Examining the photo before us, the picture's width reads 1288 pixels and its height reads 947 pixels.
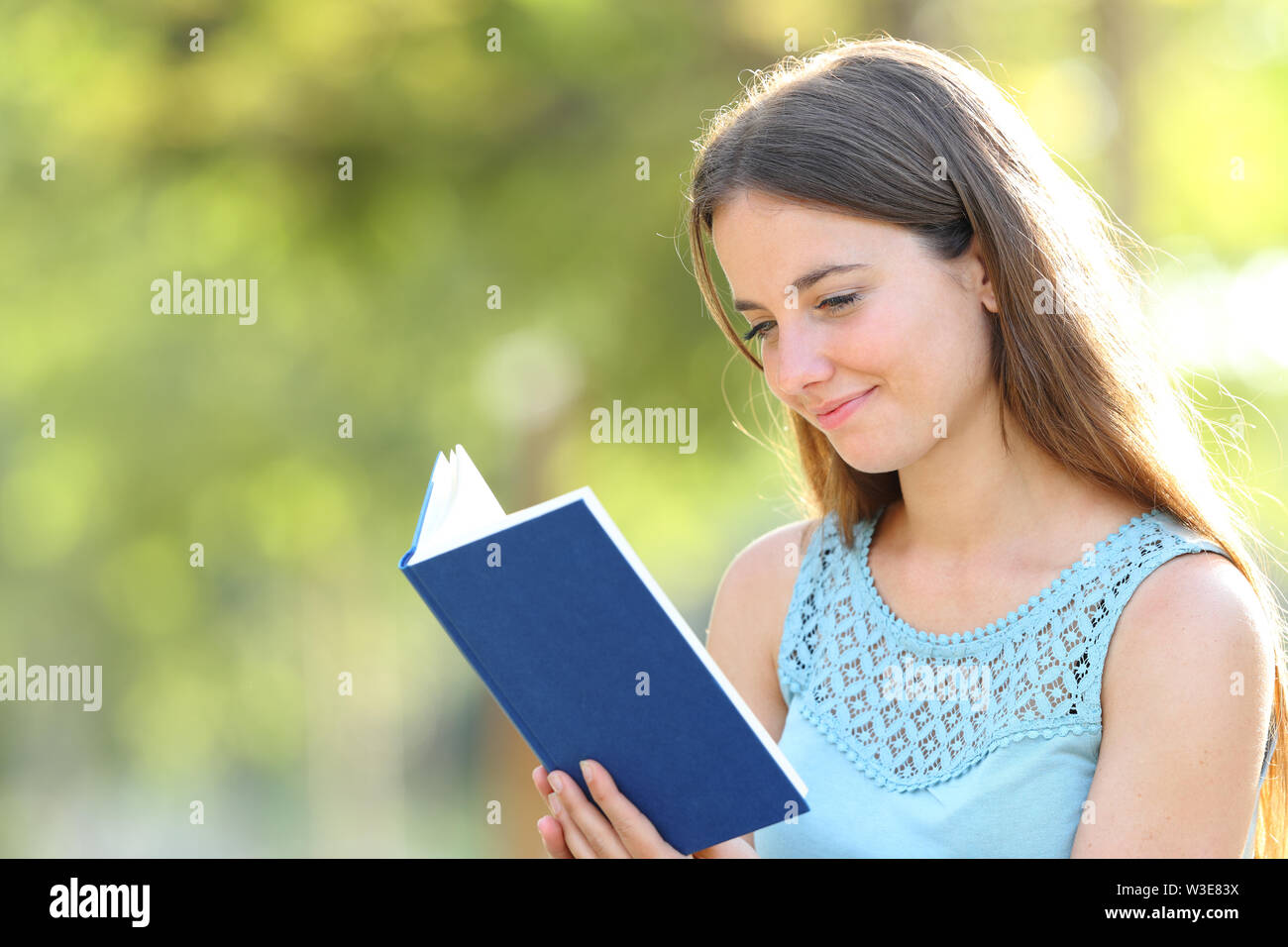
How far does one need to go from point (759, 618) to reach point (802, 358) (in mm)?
520

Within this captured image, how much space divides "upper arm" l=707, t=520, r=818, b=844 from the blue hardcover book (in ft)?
1.65

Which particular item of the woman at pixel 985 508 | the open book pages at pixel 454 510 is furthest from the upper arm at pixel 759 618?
the open book pages at pixel 454 510

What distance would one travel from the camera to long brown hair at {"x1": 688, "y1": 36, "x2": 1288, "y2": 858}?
1.48 metres

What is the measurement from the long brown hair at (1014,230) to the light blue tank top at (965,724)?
10cm

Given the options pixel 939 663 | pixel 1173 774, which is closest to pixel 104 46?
pixel 939 663

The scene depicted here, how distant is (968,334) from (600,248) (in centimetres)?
259

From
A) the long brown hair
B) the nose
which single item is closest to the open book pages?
the nose

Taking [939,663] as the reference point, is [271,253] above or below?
above

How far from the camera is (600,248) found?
13.1 ft

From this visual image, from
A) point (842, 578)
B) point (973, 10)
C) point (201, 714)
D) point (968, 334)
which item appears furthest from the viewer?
point (201, 714)

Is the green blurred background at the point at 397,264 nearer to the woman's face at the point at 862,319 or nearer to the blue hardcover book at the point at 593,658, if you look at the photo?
the woman's face at the point at 862,319

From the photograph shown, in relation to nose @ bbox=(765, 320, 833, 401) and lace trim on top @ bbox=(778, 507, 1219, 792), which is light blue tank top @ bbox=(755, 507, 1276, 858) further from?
nose @ bbox=(765, 320, 833, 401)

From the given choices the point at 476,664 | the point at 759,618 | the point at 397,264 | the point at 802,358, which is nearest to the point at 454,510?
the point at 476,664
